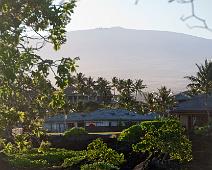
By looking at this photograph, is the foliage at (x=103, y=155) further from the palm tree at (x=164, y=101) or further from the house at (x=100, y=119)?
the palm tree at (x=164, y=101)

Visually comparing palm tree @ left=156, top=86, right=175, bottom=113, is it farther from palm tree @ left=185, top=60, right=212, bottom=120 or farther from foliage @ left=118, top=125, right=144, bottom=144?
foliage @ left=118, top=125, right=144, bottom=144

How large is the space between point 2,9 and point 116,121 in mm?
69550

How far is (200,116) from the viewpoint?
63531 millimetres

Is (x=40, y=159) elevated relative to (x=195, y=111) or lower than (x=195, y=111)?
lower

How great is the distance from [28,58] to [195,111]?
54740 millimetres

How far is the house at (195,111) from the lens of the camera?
6188 cm

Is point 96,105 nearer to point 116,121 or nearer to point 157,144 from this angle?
point 116,121

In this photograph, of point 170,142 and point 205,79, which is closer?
point 170,142

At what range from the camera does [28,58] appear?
907 centimetres

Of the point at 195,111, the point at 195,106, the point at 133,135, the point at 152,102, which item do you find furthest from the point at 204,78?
the point at 133,135

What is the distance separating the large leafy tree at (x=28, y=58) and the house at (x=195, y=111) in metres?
51.9

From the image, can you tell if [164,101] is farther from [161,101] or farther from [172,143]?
[172,143]

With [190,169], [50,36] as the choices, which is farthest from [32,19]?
[190,169]

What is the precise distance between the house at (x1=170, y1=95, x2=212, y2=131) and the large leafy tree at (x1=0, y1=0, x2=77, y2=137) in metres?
51.9
